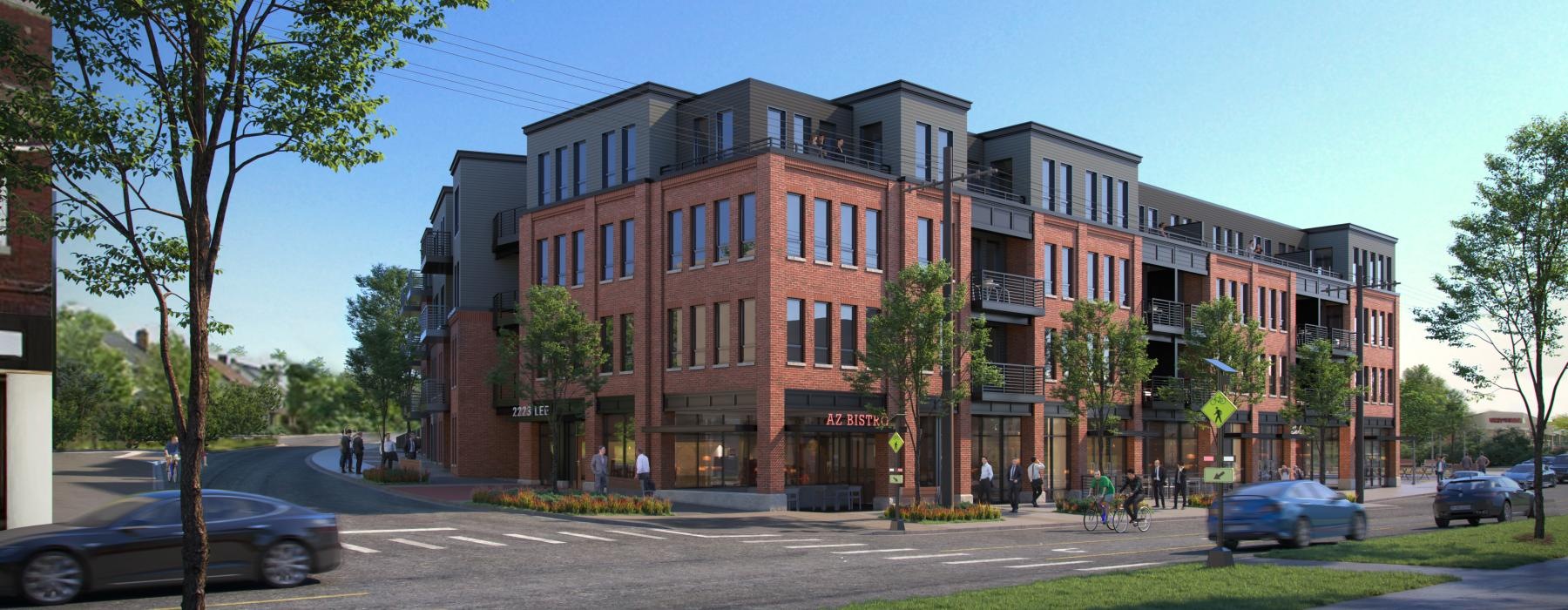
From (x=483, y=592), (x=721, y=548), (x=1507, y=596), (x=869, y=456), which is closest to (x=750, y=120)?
(x=869, y=456)

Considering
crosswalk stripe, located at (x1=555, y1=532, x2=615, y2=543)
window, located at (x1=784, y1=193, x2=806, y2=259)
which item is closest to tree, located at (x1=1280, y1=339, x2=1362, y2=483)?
window, located at (x1=784, y1=193, x2=806, y2=259)

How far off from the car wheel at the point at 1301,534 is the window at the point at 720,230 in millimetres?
19122

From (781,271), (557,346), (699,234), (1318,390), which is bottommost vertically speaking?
(1318,390)

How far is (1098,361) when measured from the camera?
40.6 metres

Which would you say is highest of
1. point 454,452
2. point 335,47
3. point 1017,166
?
point 1017,166

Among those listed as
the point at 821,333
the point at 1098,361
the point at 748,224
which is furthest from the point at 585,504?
the point at 1098,361

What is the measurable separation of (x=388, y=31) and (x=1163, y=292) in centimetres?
4839

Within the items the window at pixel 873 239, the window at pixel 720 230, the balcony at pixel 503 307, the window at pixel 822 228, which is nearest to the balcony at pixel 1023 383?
the window at pixel 873 239

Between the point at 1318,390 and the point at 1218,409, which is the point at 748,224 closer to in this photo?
the point at 1218,409

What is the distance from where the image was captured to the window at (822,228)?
37.5m

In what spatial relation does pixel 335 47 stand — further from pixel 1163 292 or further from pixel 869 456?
pixel 1163 292

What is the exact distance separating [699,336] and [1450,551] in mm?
23061

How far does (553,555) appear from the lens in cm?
2119

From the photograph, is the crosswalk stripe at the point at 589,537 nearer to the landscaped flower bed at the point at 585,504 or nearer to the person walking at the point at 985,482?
the landscaped flower bed at the point at 585,504
